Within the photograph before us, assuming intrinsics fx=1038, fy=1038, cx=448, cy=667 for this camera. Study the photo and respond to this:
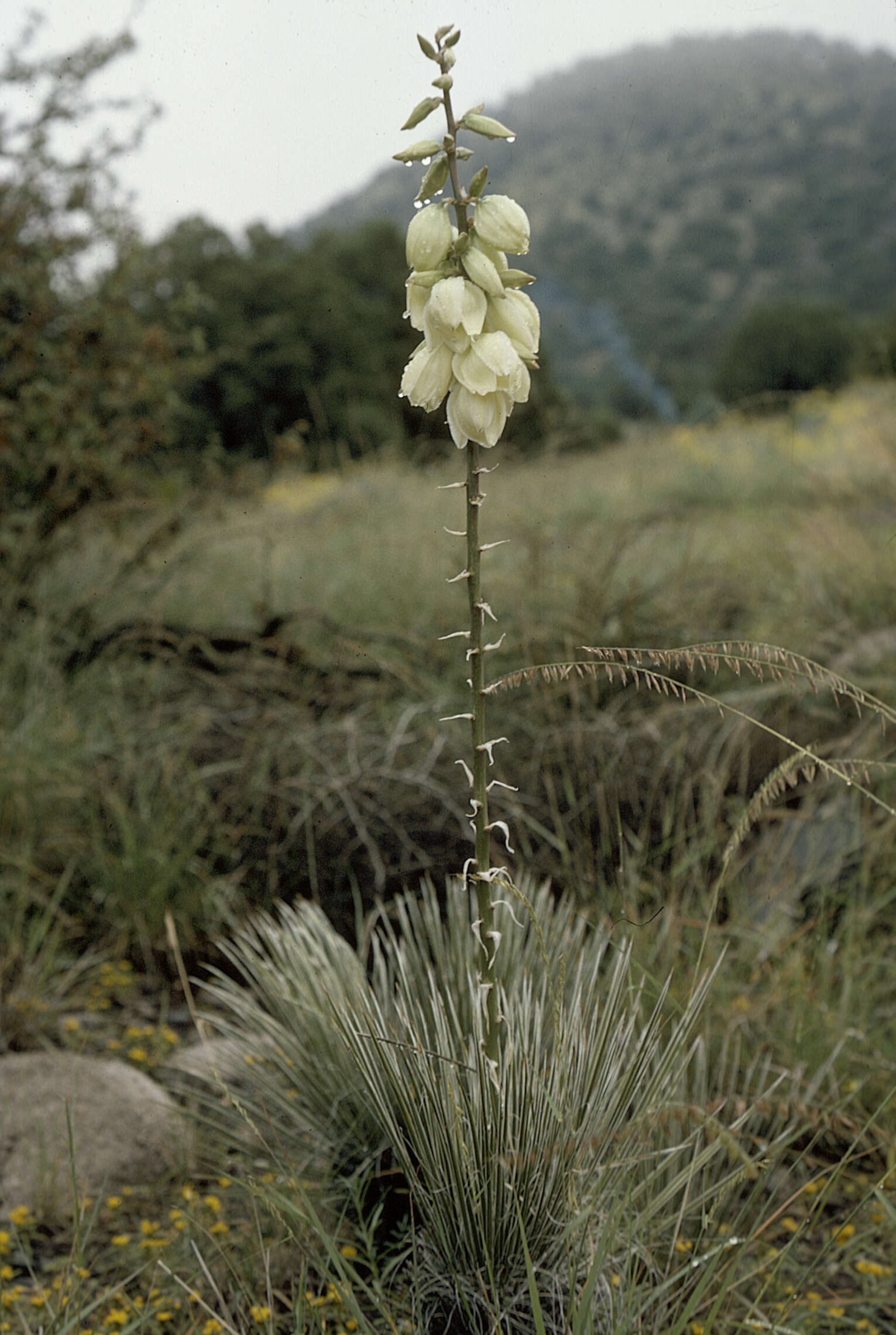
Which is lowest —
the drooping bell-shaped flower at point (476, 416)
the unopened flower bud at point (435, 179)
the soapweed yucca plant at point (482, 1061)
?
the soapweed yucca plant at point (482, 1061)

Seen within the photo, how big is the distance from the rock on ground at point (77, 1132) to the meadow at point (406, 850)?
0.18 feet

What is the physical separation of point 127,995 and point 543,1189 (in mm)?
1510

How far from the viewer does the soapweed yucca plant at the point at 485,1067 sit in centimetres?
103

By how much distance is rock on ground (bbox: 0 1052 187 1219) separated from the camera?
172 centimetres

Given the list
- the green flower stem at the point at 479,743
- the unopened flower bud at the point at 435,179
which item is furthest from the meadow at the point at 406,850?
the unopened flower bud at the point at 435,179

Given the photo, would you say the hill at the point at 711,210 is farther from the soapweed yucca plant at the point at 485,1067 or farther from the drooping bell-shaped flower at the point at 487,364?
the drooping bell-shaped flower at the point at 487,364

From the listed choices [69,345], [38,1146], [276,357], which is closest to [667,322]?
[276,357]

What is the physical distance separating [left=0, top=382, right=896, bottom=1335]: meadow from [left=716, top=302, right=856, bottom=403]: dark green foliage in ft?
48.7

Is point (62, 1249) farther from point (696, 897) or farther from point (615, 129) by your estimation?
point (615, 129)

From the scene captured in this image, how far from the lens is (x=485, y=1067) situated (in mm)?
1114

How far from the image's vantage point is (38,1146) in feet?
5.84

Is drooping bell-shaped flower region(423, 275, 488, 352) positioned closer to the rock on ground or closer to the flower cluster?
the flower cluster

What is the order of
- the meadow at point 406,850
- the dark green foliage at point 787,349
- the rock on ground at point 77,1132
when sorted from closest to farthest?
1. the meadow at point 406,850
2. the rock on ground at point 77,1132
3. the dark green foliage at point 787,349

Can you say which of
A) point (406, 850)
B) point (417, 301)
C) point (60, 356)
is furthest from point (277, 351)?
point (417, 301)
